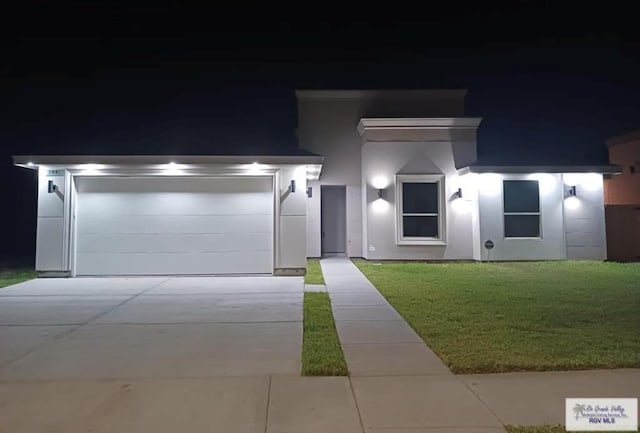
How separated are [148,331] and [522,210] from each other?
11.6m

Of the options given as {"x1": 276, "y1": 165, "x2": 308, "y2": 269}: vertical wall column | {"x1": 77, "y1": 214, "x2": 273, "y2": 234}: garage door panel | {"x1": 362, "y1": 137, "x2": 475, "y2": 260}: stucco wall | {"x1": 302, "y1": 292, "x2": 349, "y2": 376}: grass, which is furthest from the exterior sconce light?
{"x1": 362, "y1": 137, "x2": 475, "y2": 260}: stucco wall

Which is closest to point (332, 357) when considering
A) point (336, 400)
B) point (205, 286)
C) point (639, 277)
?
point (336, 400)

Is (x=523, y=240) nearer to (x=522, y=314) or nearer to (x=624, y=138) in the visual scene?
(x=522, y=314)

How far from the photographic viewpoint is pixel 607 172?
12.5 m

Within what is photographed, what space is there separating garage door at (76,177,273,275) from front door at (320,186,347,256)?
506 cm

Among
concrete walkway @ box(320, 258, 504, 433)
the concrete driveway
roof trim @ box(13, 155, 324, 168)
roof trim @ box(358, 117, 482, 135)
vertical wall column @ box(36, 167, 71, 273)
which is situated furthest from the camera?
roof trim @ box(358, 117, 482, 135)

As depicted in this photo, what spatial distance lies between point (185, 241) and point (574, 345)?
8.80 meters

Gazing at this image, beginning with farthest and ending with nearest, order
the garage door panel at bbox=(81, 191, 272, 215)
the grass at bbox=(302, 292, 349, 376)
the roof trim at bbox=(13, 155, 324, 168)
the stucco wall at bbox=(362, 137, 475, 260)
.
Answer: the stucco wall at bbox=(362, 137, 475, 260), the garage door panel at bbox=(81, 191, 272, 215), the roof trim at bbox=(13, 155, 324, 168), the grass at bbox=(302, 292, 349, 376)

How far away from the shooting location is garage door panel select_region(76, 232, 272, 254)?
10.4 meters

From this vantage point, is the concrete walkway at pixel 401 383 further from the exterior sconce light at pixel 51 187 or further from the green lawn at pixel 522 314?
the exterior sconce light at pixel 51 187

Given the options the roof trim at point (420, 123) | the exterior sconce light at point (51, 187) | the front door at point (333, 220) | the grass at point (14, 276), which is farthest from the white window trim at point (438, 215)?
the grass at point (14, 276)

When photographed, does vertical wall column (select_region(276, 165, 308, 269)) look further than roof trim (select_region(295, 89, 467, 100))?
No

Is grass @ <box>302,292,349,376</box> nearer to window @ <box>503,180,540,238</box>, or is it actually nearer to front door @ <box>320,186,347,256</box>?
window @ <box>503,180,540,238</box>

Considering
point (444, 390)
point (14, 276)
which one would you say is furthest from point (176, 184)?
point (444, 390)
